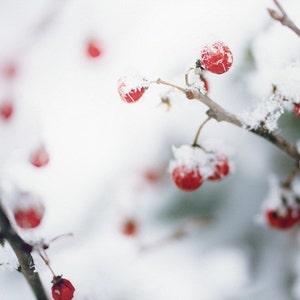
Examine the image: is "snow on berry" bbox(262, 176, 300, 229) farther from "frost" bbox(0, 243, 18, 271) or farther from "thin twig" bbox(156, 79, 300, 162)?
"frost" bbox(0, 243, 18, 271)

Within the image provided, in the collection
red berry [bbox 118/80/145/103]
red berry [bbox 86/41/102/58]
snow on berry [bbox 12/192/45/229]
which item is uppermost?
red berry [bbox 86/41/102/58]

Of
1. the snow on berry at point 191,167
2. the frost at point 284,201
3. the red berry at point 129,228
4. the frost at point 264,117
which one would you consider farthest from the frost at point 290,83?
the red berry at point 129,228

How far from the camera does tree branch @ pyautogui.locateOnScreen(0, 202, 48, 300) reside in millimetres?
781

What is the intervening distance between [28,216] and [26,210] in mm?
16

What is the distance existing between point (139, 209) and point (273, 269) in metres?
0.75

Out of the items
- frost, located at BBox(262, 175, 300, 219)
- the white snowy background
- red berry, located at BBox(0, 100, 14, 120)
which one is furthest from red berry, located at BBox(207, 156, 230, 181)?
the white snowy background

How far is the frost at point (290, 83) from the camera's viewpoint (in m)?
0.84

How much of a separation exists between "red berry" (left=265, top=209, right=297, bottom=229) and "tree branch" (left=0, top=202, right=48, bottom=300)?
728 millimetres

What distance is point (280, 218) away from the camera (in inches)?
49.6

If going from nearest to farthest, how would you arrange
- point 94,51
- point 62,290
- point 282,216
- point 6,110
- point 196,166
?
point 62,290 < point 196,166 < point 282,216 < point 6,110 < point 94,51

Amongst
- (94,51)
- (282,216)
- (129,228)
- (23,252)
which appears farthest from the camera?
(94,51)

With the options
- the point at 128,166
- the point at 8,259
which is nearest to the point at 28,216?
the point at 8,259

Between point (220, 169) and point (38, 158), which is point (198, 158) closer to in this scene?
point (220, 169)

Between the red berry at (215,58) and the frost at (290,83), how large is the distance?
0.12 metres
